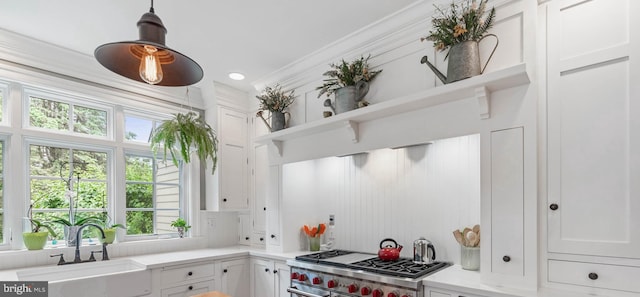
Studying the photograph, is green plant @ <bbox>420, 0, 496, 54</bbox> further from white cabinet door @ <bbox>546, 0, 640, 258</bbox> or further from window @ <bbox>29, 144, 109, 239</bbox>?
window @ <bbox>29, 144, 109, 239</bbox>

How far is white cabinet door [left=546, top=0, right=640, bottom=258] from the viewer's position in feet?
5.31

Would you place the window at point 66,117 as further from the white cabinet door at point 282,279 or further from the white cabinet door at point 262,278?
the white cabinet door at point 282,279

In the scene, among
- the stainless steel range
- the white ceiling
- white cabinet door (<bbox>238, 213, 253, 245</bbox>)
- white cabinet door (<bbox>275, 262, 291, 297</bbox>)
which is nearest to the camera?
the stainless steel range

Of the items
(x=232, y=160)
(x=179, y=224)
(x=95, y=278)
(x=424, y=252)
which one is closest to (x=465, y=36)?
(x=424, y=252)

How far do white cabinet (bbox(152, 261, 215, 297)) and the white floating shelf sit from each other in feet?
5.15

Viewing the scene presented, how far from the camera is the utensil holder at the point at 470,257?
220 centimetres

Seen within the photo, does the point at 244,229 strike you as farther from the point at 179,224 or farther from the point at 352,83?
the point at 352,83

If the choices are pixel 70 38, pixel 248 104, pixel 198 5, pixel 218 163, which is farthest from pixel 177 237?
pixel 198 5

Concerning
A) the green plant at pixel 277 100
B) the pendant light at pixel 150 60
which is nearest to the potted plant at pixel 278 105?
the green plant at pixel 277 100

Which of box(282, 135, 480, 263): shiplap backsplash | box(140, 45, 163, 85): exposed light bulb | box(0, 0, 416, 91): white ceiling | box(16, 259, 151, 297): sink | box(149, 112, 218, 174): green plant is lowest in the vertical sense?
box(16, 259, 151, 297): sink

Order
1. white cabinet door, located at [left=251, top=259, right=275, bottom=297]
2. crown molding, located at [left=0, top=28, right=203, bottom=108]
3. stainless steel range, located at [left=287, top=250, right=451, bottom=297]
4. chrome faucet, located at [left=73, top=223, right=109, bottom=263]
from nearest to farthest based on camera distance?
stainless steel range, located at [left=287, top=250, right=451, bottom=297] → crown molding, located at [left=0, top=28, right=203, bottom=108] → chrome faucet, located at [left=73, top=223, right=109, bottom=263] → white cabinet door, located at [left=251, top=259, right=275, bottom=297]

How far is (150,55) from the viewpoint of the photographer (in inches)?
52.4

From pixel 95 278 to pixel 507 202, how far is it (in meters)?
2.86
